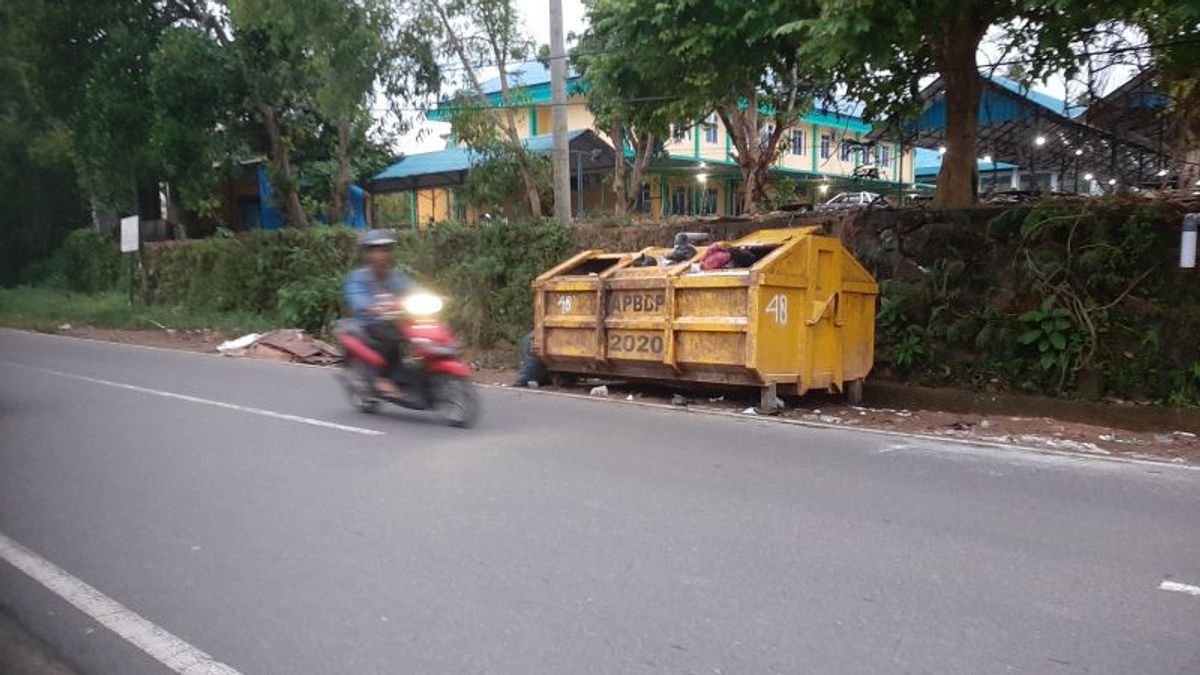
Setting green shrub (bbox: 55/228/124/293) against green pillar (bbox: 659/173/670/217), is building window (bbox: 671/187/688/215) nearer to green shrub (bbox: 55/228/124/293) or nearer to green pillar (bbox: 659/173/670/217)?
green pillar (bbox: 659/173/670/217)

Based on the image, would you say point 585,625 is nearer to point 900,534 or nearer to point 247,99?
point 900,534

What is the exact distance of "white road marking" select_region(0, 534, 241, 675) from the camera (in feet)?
12.0

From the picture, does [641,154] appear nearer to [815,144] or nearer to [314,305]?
[314,305]

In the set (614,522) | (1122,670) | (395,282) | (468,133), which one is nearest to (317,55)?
(468,133)

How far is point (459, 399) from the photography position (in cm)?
866

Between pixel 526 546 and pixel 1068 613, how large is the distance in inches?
102

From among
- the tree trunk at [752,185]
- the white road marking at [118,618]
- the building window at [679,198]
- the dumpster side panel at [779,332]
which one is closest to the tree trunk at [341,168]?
the tree trunk at [752,185]

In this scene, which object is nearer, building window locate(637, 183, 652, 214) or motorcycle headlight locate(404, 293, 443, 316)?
motorcycle headlight locate(404, 293, 443, 316)

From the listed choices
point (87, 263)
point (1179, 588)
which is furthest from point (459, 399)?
point (87, 263)

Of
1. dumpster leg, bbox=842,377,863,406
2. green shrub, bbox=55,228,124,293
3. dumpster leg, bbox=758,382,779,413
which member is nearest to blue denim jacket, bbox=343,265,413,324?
dumpster leg, bbox=758,382,779,413

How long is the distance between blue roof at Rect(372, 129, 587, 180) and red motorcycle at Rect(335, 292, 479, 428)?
55.7 ft

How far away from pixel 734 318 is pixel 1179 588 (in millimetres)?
5638

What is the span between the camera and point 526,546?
4.97 m

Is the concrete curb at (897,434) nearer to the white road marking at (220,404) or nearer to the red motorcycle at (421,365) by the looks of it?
the red motorcycle at (421,365)
